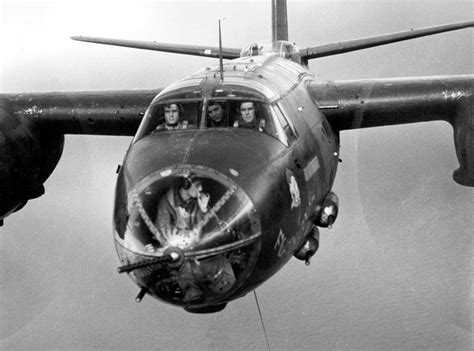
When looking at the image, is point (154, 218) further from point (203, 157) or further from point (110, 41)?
point (110, 41)

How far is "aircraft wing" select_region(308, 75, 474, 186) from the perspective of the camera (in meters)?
13.8

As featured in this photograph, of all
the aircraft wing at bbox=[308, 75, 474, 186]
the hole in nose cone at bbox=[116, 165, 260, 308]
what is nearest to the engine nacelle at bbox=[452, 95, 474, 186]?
the aircraft wing at bbox=[308, 75, 474, 186]

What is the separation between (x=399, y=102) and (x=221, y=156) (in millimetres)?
6274

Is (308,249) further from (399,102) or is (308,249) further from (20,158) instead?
(20,158)

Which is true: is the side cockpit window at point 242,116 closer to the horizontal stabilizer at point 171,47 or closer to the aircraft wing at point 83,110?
the aircraft wing at point 83,110

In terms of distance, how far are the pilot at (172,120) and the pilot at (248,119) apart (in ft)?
2.89

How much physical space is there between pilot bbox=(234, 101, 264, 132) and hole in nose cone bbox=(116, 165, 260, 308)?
2.03 metres

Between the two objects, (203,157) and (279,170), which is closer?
(203,157)

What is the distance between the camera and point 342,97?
46.9ft

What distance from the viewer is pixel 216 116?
35.4 ft

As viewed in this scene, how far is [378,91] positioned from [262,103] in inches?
172


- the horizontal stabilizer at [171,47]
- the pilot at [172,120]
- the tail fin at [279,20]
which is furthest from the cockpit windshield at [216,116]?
the tail fin at [279,20]

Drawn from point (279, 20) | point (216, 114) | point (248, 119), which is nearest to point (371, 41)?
point (279, 20)

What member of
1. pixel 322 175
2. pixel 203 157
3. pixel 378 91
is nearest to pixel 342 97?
pixel 378 91
